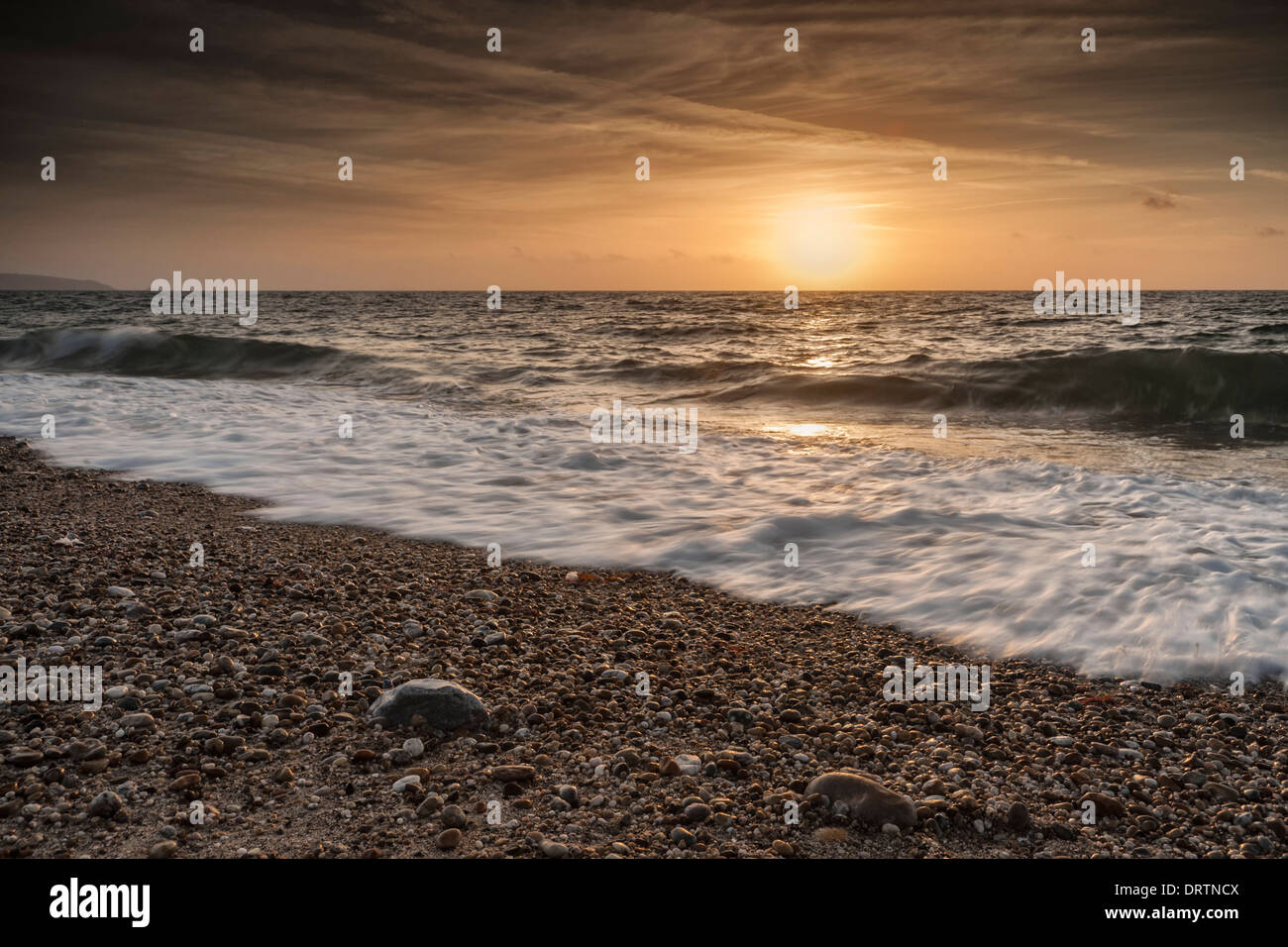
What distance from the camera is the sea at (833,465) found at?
19.0 ft

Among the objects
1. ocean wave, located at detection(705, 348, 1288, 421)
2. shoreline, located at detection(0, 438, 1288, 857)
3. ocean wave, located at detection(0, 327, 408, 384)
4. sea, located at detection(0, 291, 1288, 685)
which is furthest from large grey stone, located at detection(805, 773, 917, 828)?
ocean wave, located at detection(0, 327, 408, 384)

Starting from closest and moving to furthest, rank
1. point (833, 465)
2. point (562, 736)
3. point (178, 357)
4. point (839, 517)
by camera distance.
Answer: point (562, 736), point (839, 517), point (833, 465), point (178, 357)

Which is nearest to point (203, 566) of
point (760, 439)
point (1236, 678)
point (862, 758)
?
point (862, 758)

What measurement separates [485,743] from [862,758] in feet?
5.73

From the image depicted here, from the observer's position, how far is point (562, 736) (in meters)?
3.87

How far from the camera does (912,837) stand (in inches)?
126

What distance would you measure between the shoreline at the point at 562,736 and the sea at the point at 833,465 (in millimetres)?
814

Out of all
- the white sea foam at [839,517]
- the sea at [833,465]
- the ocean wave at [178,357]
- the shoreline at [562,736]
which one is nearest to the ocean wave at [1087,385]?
the sea at [833,465]

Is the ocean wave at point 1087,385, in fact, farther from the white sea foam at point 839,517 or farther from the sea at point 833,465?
the white sea foam at point 839,517

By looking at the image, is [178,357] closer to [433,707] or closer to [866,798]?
[433,707]

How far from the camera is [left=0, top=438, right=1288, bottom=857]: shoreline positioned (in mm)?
3156

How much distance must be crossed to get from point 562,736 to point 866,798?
4.63 ft

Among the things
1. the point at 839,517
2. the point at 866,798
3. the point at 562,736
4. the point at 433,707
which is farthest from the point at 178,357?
the point at 866,798
